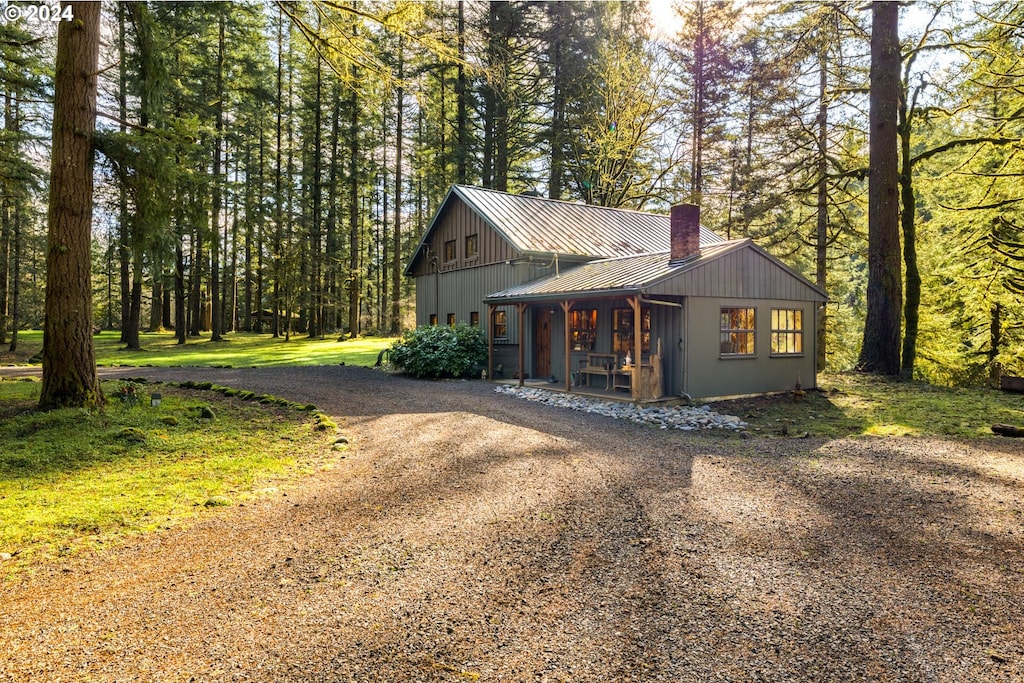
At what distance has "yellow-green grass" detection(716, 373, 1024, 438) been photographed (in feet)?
29.5

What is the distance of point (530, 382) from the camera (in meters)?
Result: 15.1

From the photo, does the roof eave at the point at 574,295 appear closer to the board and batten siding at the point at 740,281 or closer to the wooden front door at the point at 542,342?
the board and batten siding at the point at 740,281

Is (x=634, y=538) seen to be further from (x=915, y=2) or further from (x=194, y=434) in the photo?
(x=915, y=2)

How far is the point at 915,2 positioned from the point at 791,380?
32.8 ft

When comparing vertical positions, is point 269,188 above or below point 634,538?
above

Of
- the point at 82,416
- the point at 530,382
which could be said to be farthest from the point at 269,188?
the point at 82,416

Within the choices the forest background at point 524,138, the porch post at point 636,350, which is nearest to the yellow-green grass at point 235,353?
the forest background at point 524,138

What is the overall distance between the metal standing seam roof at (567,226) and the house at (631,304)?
0.23 feet

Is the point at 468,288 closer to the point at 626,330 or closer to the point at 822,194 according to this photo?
the point at 626,330

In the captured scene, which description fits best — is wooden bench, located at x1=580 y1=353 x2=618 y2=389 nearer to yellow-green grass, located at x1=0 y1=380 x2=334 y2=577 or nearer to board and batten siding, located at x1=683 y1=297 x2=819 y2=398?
board and batten siding, located at x1=683 y1=297 x2=819 y2=398

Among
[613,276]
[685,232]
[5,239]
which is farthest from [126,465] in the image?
[5,239]

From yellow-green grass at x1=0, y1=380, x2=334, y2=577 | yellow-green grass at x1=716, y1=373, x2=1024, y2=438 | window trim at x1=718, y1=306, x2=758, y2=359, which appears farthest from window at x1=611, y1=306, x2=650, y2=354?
yellow-green grass at x1=0, y1=380, x2=334, y2=577

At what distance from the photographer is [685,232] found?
Answer: 1250 cm

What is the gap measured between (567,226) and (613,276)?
20.4 ft
